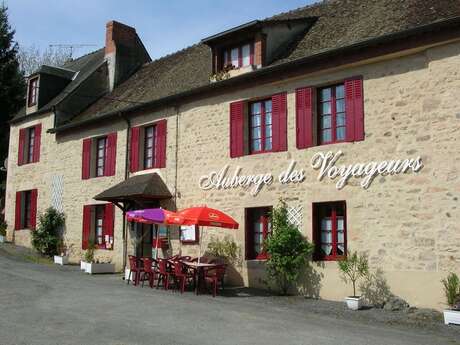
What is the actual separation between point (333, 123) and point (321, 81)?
0.98m

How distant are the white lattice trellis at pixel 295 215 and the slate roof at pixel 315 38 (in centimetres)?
338

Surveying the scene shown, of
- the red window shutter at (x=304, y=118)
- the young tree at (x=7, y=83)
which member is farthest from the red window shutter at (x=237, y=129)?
the young tree at (x=7, y=83)

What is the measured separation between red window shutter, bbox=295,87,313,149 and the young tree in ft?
58.8

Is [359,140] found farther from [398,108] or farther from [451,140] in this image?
[451,140]

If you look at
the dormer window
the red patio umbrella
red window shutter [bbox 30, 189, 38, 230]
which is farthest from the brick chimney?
the red patio umbrella

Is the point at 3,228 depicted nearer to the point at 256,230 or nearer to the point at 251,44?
the point at 256,230

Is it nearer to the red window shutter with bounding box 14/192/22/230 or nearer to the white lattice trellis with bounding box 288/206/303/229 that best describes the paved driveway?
the white lattice trellis with bounding box 288/206/303/229

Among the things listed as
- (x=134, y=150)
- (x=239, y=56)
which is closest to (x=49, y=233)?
(x=134, y=150)

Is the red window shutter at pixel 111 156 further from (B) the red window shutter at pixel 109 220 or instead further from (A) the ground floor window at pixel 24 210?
Answer: (A) the ground floor window at pixel 24 210

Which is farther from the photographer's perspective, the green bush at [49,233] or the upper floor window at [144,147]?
the green bush at [49,233]

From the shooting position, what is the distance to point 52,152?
69.1ft

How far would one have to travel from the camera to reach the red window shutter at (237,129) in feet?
46.0

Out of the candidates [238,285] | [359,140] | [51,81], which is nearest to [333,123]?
[359,140]

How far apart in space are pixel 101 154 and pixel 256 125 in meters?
7.15
